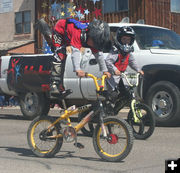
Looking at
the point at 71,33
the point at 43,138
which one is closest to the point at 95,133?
the point at 43,138

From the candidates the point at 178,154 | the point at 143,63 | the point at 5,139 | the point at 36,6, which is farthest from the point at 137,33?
the point at 36,6

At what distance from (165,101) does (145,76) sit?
0.71m

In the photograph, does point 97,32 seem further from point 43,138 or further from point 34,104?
point 34,104

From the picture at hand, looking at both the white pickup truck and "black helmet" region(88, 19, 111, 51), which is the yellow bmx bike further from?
the white pickup truck

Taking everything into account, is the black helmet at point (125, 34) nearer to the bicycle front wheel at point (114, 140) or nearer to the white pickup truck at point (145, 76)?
the white pickup truck at point (145, 76)

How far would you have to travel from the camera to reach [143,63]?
1031 cm

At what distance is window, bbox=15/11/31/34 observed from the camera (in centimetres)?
3644

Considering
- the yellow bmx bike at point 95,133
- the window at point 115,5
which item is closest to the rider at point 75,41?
the yellow bmx bike at point 95,133

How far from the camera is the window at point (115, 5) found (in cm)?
2932

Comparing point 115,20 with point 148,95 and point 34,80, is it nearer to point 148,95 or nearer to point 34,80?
point 34,80

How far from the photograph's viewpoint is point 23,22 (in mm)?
36938

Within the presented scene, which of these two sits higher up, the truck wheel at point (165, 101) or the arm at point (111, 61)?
the arm at point (111, 61)

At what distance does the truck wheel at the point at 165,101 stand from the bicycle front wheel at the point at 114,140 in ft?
12.8

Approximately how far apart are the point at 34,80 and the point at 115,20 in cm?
1807
